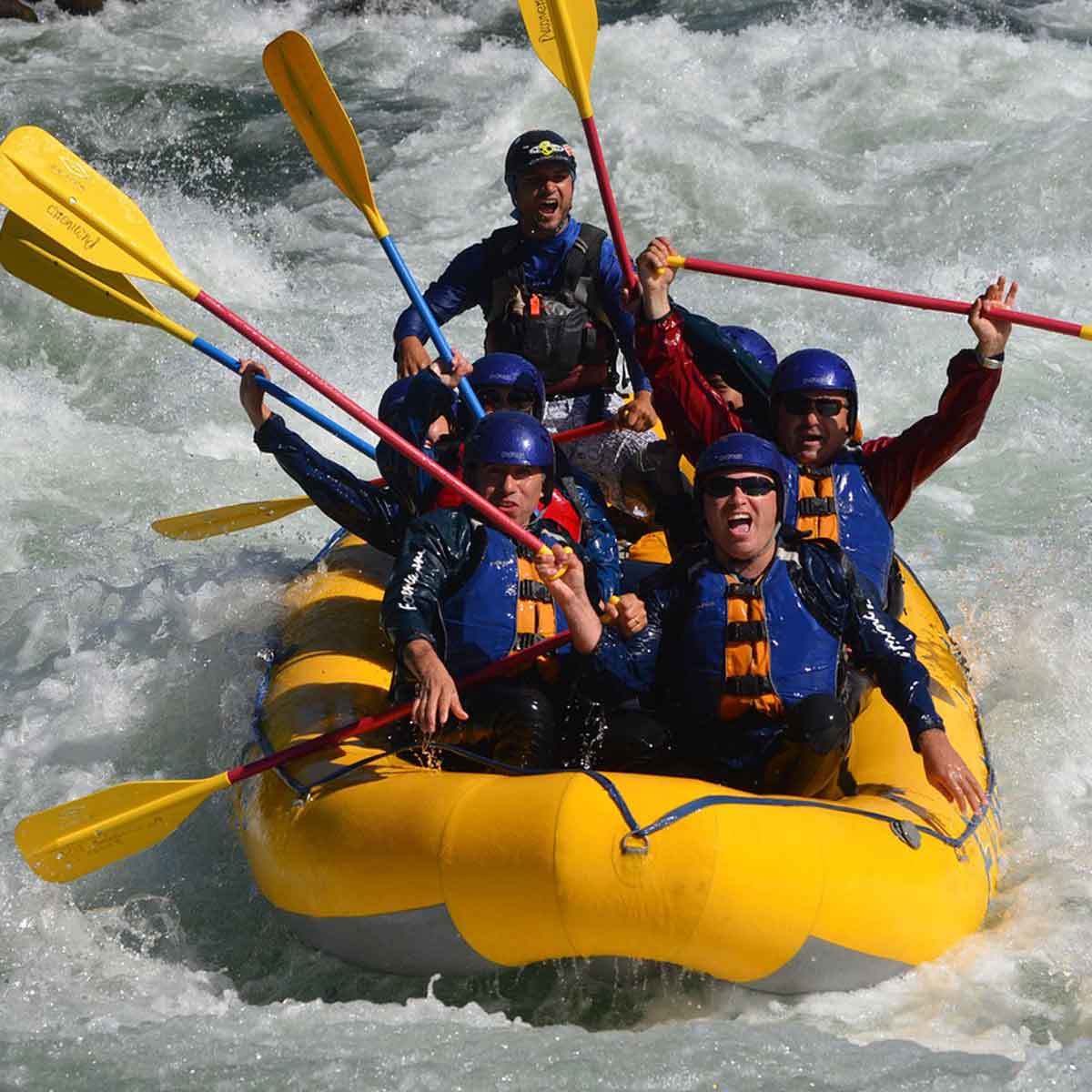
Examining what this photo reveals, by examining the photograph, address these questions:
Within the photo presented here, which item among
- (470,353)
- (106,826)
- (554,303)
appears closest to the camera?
(106,826)

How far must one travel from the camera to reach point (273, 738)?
4.17 metres

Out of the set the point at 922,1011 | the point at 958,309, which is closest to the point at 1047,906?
the point at 922,1011

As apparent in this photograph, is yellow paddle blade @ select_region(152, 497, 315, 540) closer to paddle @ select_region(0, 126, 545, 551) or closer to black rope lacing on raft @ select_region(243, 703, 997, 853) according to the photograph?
paddle @ select_region(0, 126, 545, 551)

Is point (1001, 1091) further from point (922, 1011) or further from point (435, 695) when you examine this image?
→ point (435, 695)

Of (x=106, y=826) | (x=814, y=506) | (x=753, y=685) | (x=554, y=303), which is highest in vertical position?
(x=554, y=303)

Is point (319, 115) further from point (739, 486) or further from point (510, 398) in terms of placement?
point (739, 486)

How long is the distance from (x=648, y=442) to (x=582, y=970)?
176 centimetres

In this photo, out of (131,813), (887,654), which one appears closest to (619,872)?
(887,654)

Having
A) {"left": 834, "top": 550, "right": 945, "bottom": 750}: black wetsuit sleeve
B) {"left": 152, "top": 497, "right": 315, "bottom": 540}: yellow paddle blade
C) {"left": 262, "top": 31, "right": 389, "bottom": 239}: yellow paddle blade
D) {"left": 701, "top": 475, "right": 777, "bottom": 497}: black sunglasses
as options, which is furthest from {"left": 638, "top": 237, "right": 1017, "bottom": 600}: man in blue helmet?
{"left": 152, "top": 497, "right": 315, "bottom": 540}: yellow paddle blade

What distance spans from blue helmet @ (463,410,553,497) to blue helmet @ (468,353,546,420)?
0.56m

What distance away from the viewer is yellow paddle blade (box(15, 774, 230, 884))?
392 cm

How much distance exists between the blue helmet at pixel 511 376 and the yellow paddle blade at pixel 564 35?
1.01 m

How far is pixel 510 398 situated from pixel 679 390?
455 millimetres

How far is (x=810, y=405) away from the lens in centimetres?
429
